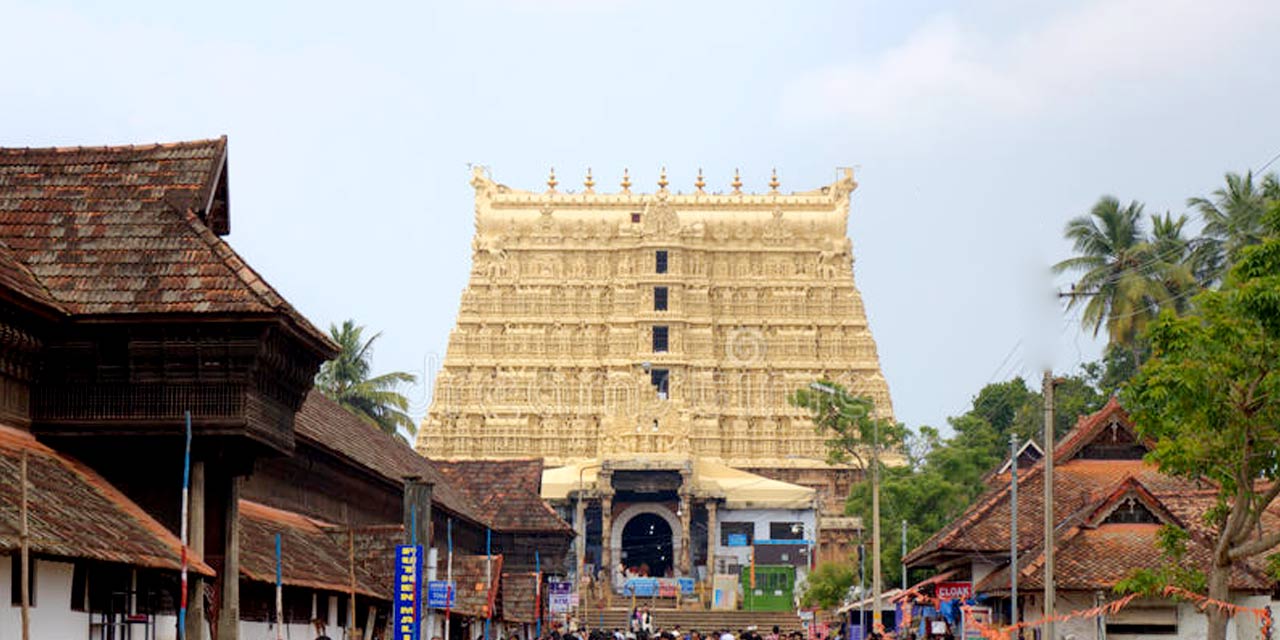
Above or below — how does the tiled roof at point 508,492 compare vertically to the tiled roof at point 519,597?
above

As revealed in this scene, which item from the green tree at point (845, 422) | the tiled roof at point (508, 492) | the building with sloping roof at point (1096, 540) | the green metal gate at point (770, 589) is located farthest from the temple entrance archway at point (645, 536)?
the building with sloping roof at point (1096, 540)

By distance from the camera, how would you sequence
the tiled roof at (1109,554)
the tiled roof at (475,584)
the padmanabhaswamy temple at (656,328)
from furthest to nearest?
the padmanabhaswamy temple at (656,328), the tiled roof at (475,584), the tiled roof at (1109,554)

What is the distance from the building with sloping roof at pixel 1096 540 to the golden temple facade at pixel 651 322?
6059 centimetres

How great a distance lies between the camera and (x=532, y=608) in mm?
47688

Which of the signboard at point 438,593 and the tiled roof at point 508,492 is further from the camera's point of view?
the tiled roof at point 508,492

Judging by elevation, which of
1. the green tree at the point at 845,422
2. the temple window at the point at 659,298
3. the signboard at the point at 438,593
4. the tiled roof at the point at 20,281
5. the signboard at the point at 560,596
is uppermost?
the temple window at the point at 659,298

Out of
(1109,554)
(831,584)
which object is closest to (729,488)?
(831,584)

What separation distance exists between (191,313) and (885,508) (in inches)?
2161

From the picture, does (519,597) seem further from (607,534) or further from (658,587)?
(607,534)

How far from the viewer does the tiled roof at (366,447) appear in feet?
112

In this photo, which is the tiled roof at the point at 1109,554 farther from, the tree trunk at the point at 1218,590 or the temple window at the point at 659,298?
the temple window at the point at 659,298

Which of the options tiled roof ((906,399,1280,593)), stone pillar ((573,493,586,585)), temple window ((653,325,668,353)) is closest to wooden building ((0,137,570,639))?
tiled roof ((906,399,1280,593))

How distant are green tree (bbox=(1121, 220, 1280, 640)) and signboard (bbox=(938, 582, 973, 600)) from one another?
42.5 ft

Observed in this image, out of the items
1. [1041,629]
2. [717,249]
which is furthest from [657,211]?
[1041,629]
